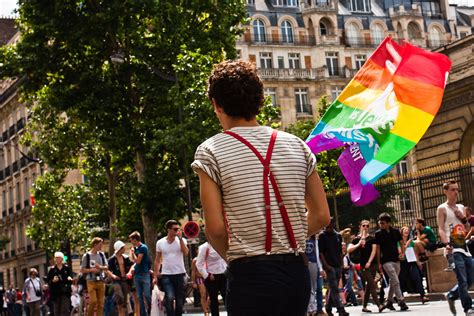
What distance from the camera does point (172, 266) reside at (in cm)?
1759

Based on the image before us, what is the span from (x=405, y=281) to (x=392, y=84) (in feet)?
31.5

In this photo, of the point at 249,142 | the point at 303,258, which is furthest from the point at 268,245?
the point at 249,142

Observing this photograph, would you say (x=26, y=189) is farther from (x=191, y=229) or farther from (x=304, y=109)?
(x=191, y=229)

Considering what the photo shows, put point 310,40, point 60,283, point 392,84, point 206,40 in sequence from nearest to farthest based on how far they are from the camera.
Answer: point 392,84
point 60,283
point 206,40
point 310,40

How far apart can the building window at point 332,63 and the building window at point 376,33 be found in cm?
522

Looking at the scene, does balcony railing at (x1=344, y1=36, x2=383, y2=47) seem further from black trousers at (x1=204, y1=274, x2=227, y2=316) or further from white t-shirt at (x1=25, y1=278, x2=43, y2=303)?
black trousers at (x1=204, y1=274, x2=227, y2=316)

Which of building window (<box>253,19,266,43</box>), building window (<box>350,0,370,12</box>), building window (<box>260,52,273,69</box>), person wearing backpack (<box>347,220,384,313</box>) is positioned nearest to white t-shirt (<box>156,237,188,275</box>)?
person wearing backpack (<box>347,220,384,313</box>)

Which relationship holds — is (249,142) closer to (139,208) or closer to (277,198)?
(277,198)

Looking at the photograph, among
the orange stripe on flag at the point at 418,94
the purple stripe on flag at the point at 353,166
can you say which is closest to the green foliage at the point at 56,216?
the orange stripe on flag at the point at 418,94

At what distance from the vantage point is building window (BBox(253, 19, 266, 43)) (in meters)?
79.0

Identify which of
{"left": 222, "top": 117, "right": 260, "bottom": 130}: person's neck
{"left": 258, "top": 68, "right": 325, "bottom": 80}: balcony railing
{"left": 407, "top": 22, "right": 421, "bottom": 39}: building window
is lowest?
{"left": 222, "top": 117, "right": 260, "bottom": 130}: person's neck

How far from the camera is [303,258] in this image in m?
4.79

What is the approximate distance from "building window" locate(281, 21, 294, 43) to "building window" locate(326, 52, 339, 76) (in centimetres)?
318

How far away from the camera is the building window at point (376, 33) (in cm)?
8512
